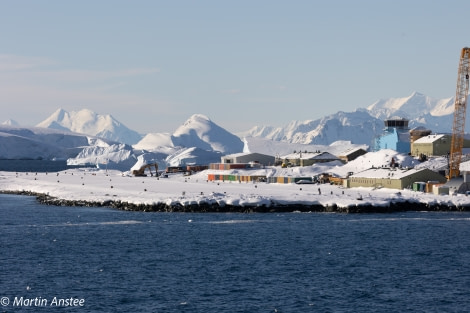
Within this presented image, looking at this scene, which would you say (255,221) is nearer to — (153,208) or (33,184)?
(153,208)

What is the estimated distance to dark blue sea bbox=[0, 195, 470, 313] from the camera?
4906cm

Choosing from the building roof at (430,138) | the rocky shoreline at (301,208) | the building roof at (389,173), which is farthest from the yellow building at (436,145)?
the rocky shoreline at (301,208)

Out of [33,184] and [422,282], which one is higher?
[33,184]

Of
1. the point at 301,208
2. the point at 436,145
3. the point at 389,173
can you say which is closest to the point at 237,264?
the point at 301,208

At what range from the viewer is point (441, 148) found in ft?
551

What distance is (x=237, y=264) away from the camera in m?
61.8

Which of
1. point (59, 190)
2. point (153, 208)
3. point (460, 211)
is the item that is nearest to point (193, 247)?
point (153, 208)

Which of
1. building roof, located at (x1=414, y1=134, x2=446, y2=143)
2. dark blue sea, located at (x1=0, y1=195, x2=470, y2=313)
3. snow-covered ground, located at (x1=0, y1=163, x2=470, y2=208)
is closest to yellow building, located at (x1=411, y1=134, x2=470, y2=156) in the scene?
building roof, located at (x1=414, y1=134, x2=446, y2=143)

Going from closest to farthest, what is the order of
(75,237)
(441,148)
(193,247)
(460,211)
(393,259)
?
(393,259) < (193,247) < (75,237) < (460,211) < (441,148)

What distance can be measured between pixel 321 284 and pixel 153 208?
54.8 m

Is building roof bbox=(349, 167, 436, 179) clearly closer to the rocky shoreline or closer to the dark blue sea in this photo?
the rocky shoreline

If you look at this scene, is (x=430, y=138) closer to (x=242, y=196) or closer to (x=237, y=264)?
(x=242, y=196)

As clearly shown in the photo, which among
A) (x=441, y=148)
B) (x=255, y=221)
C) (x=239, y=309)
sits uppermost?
(x=441, y=148)

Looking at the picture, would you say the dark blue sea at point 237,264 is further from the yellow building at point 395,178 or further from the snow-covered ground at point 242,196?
the yellow building at point 395,178
